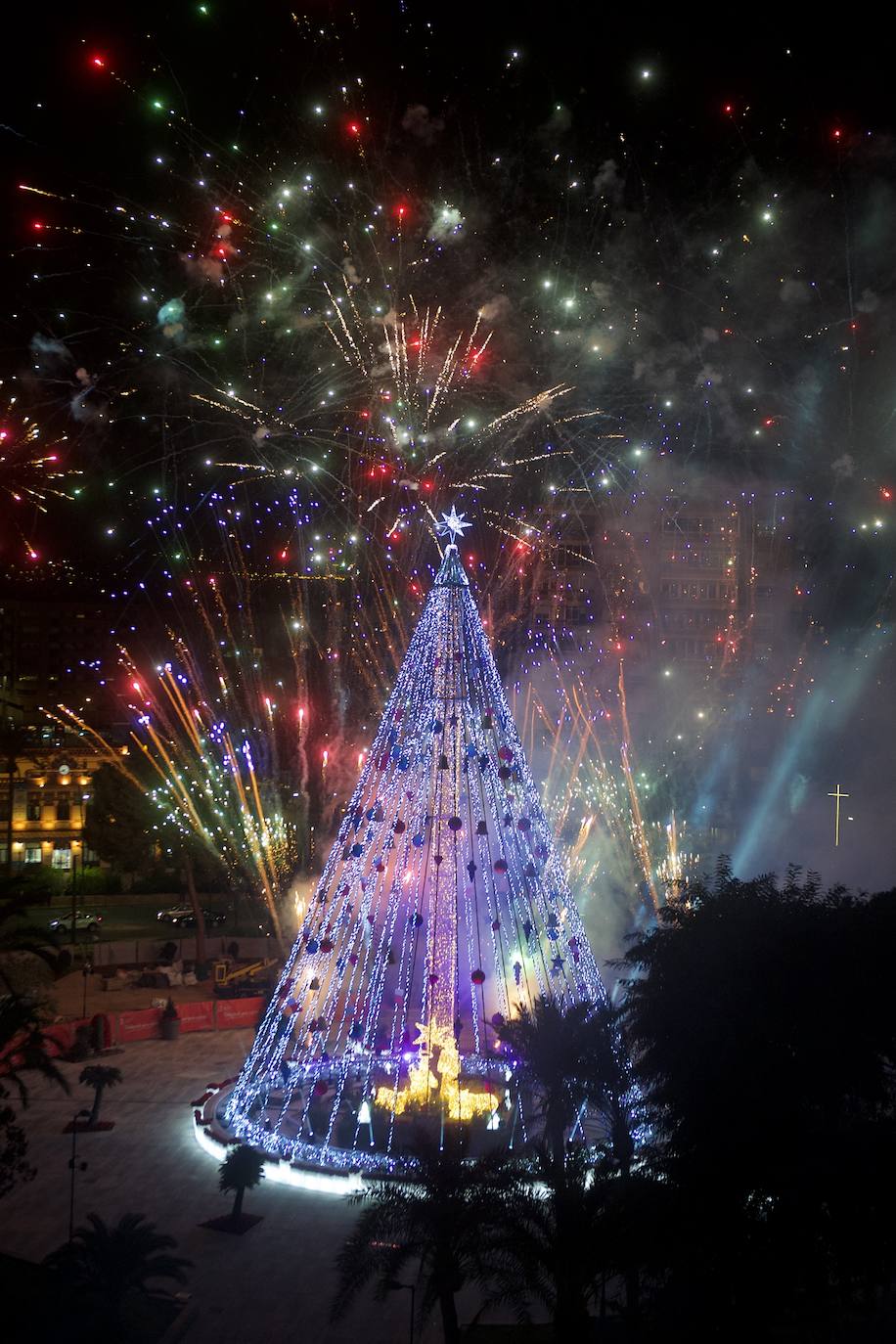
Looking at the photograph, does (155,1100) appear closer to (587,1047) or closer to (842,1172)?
(587,1047)

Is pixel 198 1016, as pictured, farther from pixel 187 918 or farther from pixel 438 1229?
pixel 438 1229

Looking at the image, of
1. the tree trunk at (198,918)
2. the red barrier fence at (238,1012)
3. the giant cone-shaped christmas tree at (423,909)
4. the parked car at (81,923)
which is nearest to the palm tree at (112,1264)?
the giant cone-shaped christmas tree at (423,909)

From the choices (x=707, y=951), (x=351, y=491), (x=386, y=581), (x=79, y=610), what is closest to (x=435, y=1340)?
(x=707, y=951)

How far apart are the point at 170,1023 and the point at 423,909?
9199 millimetres

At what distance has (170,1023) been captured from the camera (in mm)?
27359

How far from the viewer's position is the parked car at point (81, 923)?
38669mm

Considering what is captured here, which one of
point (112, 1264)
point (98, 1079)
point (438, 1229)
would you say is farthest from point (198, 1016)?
point (438, 1229)

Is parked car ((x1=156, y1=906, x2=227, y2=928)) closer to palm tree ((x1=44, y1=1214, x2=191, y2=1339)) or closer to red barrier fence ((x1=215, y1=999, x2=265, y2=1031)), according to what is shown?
red barrier fence ((x1=215, y1=999, x2=265, y2=1031))

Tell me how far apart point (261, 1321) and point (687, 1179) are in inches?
250

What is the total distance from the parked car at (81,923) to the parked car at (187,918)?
2.47 meters

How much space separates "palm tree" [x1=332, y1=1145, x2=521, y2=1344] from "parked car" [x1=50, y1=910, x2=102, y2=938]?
1099 inches

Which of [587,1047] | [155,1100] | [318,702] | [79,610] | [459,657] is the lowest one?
[155,1100]

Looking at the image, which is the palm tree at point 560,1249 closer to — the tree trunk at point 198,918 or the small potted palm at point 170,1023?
the small potted palm at point 170,1023

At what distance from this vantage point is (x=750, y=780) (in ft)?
145
